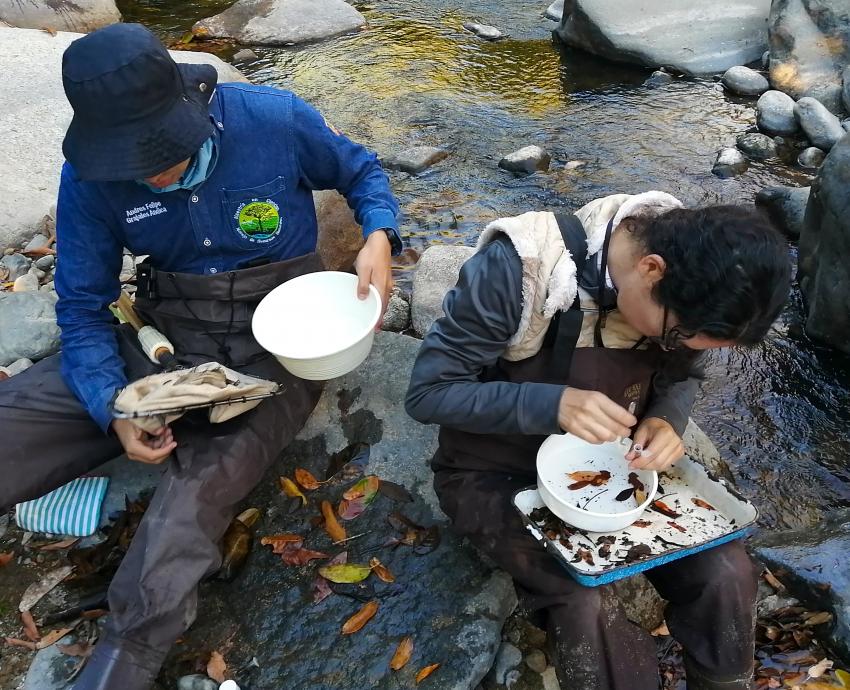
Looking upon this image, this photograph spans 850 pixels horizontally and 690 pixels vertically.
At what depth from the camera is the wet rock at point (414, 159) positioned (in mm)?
6727

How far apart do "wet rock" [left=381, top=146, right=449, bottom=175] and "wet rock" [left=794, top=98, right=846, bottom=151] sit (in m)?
3.65

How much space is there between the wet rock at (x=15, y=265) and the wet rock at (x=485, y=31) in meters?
7.05

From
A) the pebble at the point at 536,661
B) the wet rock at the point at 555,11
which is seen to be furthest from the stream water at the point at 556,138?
the pebble at the point at 536,661

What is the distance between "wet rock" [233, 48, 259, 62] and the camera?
31.1 feet

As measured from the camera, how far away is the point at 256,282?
10.2ft

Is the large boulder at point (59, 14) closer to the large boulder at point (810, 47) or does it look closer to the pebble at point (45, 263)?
the pebble at point (45, 263)

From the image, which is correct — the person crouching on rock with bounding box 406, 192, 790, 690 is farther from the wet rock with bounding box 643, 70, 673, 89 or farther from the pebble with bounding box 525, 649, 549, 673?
the wet rock with bounding box 643, 70, 673, 89

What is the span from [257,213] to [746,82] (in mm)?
7043

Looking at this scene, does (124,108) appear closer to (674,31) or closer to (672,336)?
(672,336)

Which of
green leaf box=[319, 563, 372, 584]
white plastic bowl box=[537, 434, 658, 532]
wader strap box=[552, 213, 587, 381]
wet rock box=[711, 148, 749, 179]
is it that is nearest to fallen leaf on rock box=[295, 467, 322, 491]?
green leaf box=[319, 563, 372, 584]

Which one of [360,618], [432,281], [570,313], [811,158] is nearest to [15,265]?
[432,281]

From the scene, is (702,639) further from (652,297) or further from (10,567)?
(10,567)

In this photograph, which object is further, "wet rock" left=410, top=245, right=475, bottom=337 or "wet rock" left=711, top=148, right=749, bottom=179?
"wet rock" left=711, top=148, right=749, bottom=179

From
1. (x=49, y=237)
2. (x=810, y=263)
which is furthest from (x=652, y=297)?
(x=49, y=237)
